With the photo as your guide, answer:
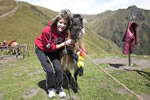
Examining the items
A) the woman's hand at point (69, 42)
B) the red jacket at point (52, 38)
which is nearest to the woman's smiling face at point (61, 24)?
the red jacket at point (52, 38)

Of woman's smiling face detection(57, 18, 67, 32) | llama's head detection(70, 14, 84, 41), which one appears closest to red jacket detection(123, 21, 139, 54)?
llama's head detection(70, 14, 84, 41)

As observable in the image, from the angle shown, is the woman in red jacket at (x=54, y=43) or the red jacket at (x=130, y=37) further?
the red jacket at (x=130, y=37)

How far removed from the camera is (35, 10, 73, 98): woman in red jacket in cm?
394

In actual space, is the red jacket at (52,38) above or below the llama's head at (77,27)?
below

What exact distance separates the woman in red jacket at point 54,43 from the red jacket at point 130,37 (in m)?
5.21

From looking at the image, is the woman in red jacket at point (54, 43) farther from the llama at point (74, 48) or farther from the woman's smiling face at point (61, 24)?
the llama at point (74, 48)

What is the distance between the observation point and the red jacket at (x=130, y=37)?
26.2 feet

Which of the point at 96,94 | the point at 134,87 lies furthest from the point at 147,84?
the point at 96,94

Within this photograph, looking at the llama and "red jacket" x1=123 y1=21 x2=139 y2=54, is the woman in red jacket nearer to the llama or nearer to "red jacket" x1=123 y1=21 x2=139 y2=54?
the llama

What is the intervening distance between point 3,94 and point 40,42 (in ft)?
8.50

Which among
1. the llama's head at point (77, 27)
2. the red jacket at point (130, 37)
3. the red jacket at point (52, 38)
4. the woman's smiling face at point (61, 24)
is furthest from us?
the red jacket at point (130, 37)

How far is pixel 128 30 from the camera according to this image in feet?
26.1

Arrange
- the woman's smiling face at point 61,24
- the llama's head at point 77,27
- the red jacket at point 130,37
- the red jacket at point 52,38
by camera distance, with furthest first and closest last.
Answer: the red jacket at point 130,37, the red jacket at point 52,38, the woman's smiling face at point 61,24, the llama's head at point 77,27

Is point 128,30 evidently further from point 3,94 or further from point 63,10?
point 3,94
